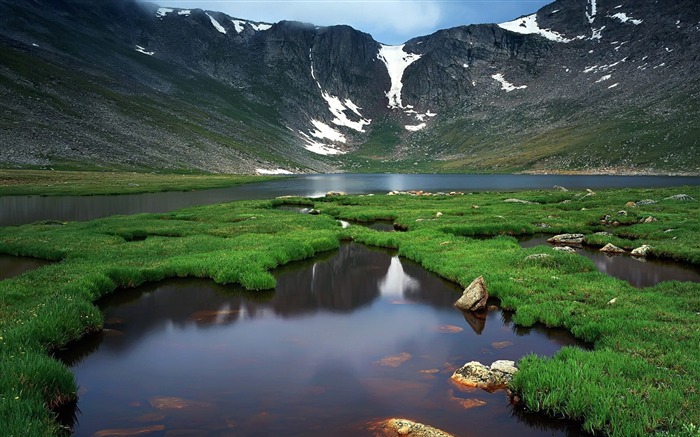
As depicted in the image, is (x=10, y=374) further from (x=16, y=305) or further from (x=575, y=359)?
(x=575, y=359)

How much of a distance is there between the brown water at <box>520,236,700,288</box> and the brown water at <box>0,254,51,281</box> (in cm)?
3684

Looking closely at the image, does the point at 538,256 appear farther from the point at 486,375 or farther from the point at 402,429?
the point at 402,429

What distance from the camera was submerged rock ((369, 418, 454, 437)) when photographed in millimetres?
10195

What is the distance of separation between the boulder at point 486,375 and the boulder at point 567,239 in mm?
27364

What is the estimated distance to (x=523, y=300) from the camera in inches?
795

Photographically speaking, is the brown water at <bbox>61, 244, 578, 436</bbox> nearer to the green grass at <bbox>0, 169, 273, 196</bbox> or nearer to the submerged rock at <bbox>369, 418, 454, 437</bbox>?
the submerged rock at <bbox>369, 418, 454, 437</bbox>

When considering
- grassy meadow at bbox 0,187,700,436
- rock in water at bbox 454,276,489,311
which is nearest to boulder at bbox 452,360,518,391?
grassy meadow at bbox 0,187,700,436

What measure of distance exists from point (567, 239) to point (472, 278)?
60.0 ft

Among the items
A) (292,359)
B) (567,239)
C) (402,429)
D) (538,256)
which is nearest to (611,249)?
(567,239)

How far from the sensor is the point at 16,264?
28.7 metres

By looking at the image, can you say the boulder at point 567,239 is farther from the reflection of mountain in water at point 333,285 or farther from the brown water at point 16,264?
the brown water at point 16,264

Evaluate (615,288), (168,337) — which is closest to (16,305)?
(168,337)

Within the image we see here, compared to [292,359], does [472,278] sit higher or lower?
higher

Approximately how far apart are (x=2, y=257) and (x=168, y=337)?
22.4 m
